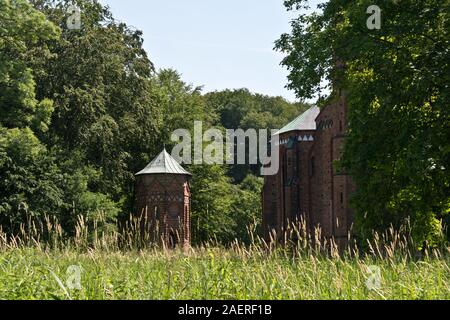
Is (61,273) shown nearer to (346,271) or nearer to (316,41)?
(346,271)

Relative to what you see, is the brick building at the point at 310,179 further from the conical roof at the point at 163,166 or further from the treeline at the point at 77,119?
the conical roof at the point at 163,166

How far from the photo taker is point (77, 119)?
33.1m

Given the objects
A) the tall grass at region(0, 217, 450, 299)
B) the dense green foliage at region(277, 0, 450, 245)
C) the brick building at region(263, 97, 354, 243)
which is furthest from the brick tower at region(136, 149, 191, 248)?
the tall grass at region(0, 217, 450, 299)

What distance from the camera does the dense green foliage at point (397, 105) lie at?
17.0m

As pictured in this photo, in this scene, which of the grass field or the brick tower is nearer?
the grass field

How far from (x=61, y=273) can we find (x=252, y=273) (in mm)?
2366

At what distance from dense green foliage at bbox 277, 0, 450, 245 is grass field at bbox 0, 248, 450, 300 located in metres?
7.80

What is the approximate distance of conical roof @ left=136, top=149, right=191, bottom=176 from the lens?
4059 centimetres

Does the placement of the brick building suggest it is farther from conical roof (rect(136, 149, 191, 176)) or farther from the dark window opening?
conical roof (rect(136, 149, 191, 176))

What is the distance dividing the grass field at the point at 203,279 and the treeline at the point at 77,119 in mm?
9406

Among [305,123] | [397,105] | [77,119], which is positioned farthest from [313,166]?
[397,105]

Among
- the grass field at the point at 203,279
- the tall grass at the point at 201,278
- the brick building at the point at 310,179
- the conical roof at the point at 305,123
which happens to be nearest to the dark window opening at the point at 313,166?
the brick building at the point at 310,179

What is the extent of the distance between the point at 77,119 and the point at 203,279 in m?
25.7
